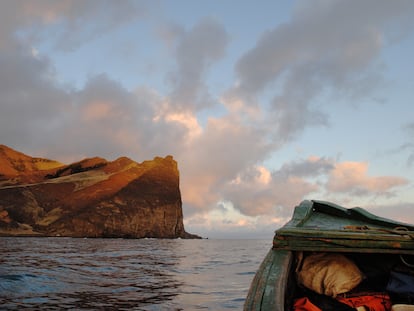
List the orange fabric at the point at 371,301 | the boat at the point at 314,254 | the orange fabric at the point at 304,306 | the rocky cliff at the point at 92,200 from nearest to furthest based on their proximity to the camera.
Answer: the boat at the point at 314,254, the orange fabric at the point at 304,306, the orange fabric at the point at 371,301, the rocky cliff at the point at 92,200

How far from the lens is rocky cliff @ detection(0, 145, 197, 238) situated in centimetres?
11850

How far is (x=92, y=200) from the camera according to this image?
5162 inches

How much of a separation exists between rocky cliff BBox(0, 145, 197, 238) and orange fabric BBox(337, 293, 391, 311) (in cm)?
11996

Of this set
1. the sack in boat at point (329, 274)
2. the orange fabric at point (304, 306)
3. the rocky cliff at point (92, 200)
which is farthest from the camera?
the rocky cliff at point (92, 200)

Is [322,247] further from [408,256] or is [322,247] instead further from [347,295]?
[408,256]

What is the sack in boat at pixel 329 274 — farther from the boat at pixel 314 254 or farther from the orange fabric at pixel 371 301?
Result: the orange fabric at pixel 371 301

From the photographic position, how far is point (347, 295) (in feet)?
15.0

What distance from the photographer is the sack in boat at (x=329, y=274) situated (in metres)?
4.75

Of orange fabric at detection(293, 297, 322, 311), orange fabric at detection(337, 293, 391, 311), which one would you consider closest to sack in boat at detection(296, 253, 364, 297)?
orange fabric at detection(337, 293, 391, 311)

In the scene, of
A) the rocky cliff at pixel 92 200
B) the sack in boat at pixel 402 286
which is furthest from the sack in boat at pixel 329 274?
the rocky cliff at pixel 92 200

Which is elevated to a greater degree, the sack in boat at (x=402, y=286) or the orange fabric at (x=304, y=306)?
the sack in boat at (x=402, y=286)

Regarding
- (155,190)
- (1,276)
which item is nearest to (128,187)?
(155,190)

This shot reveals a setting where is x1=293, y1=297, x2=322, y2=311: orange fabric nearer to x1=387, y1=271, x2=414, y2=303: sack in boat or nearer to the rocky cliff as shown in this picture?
x1=387, y1=271, x2=414, y2=303: sack in boat

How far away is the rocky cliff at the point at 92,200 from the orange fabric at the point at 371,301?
120 meters
